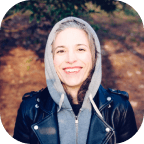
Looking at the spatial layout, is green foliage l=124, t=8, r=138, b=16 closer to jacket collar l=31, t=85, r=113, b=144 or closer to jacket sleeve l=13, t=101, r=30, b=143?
jacket collar l=31, t=85, r=113, b=144

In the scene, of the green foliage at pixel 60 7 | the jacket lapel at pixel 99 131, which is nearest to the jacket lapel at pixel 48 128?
the jacket lapel at pixel 99 131

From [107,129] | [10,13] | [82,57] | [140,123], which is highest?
[10,13]

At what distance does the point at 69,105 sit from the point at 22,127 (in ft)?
1.78

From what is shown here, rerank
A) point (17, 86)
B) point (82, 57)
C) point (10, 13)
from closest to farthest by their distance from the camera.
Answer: point (82, 57), point (10, 13), point (17, 86)

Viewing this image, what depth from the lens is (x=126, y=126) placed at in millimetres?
1250

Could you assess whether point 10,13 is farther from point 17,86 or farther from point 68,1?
point 17,86

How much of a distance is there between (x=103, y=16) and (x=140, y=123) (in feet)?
4.07

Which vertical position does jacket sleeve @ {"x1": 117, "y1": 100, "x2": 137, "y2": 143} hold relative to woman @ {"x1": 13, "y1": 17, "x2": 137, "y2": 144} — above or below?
below

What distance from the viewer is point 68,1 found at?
141 centimetres

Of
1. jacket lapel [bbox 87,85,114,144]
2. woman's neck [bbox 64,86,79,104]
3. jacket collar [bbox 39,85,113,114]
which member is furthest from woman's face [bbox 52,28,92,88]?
jacket lapel [bbox 87,85,114,144]


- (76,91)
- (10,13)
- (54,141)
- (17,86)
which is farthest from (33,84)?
(10,13)

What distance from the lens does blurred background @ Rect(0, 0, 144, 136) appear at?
55.6 inches

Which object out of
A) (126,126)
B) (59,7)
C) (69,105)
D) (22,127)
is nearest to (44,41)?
(59,7)

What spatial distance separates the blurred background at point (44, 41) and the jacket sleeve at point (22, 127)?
0.18 metres
